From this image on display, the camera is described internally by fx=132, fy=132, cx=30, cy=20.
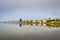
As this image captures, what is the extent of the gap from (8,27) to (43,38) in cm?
108

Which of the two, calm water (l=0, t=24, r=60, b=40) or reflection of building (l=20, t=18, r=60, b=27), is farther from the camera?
reflection of building (l=20, t=18, r=60, b=27)

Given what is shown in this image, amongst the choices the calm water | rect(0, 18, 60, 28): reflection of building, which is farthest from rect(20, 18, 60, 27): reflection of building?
the calm water

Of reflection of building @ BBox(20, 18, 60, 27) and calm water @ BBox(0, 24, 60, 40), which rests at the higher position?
reflection of building @ BBox(20, 18, 60, 27)

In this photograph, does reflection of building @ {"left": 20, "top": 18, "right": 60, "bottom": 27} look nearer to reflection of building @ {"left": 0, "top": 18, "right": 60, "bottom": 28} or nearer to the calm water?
reflection of building @ {"left": 0, "top": 18, "right": 60, "bottom": 28}

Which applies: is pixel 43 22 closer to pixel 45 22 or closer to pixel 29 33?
pixel 45 22

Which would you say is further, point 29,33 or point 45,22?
point 45,22

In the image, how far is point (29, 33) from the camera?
359 centimetres

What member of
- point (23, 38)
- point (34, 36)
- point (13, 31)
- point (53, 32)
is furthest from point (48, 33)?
point (13, 31)

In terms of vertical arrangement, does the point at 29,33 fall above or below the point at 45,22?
below

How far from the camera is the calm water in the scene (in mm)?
3457

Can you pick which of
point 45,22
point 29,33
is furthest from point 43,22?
point 29,33

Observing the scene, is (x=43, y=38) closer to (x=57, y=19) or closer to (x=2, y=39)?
(x=57, y=19)

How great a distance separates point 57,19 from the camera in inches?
141

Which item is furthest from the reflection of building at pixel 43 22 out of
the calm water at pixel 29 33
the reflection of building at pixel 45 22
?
the calm water at pixel 29 33
